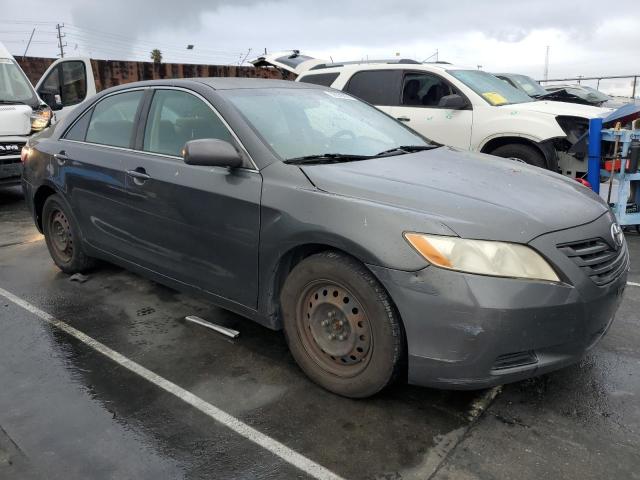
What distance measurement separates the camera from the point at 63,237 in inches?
192

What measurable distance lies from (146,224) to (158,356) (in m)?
0.90

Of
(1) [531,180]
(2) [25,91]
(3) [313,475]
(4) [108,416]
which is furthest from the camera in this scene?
(2) [25,91]

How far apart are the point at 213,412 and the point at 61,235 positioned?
9.38ft

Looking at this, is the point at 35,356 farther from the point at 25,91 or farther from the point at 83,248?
the point at 25,91

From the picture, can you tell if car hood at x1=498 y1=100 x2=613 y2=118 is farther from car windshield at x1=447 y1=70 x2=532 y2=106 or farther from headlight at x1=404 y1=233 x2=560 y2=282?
headlight at x1=404 y1=233 x2=560 y2=282

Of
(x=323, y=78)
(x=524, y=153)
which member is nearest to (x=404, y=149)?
(x=524, y=153)

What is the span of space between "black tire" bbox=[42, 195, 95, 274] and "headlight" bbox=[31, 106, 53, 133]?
425cm

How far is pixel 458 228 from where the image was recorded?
249cm

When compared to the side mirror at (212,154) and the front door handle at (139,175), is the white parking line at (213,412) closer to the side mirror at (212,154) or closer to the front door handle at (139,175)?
the front door handle at (139,175)

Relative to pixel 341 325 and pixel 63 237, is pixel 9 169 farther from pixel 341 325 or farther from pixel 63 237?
pixel 341 325

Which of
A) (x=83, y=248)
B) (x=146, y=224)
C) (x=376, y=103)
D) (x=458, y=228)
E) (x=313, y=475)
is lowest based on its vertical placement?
(x=313, y=475)

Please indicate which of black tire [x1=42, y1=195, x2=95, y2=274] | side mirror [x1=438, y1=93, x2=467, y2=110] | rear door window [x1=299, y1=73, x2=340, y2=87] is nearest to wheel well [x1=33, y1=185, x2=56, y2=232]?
black tire [x1=42, y1=195, x2=95, y2=274]

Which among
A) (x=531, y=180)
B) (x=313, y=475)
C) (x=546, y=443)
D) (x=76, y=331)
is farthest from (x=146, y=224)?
(x=546, y=443)

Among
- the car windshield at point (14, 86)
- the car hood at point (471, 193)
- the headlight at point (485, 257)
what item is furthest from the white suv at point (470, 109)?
the headlight at point (485, 257)
